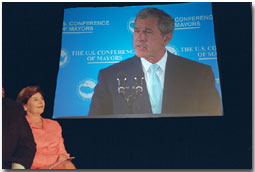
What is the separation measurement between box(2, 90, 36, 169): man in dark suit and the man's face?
67.5 inches

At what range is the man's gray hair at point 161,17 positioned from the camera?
15.9ft

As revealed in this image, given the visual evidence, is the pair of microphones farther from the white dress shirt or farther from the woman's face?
the woman's face

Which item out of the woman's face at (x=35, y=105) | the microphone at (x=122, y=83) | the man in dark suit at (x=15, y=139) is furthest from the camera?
the woman's face at (x=35, y=105)

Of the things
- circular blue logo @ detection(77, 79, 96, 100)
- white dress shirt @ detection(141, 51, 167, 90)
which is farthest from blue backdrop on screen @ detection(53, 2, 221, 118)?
white dress shirt @ detection(141, 51, 167, 90)

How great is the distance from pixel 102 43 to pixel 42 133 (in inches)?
54.2

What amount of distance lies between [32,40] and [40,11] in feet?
1.33

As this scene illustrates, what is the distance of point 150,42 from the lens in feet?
15.8

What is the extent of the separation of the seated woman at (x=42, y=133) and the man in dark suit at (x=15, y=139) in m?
0.06

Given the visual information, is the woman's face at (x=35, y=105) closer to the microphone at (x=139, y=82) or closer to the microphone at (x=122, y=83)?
the microphone at (x=122, y=83)

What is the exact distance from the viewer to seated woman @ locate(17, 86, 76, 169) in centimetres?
464

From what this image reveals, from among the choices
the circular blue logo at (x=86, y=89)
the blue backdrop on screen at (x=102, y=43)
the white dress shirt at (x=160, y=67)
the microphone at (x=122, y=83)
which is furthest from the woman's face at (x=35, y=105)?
the white dress shirt at (x=160, y=67)

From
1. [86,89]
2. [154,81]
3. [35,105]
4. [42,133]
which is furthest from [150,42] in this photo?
[42,133]

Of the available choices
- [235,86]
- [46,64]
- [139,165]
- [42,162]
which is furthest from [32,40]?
[235,86]

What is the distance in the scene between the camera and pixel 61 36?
4.91 metres
